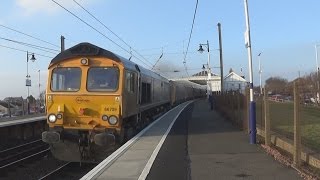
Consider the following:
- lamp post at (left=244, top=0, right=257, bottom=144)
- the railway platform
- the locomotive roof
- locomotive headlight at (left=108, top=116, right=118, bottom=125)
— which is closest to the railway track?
locomotive headlight at (left=108, top=116, right=118, bottom=125)

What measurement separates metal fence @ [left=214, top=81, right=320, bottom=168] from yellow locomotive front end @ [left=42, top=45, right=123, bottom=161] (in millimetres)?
4576

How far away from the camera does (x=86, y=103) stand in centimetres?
1521

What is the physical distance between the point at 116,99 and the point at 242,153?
4.33m

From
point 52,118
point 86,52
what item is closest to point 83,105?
point 52,118

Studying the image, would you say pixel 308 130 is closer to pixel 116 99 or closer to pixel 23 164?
pixel 116 99

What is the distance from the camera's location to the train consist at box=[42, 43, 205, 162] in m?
14.9

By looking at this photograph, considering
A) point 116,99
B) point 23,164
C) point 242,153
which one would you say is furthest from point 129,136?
point 242,153

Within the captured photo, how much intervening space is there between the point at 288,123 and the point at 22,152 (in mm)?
11070

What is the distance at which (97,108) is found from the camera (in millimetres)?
15109

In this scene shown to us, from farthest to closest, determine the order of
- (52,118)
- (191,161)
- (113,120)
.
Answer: (52,118)
(113,120)
(191,161)

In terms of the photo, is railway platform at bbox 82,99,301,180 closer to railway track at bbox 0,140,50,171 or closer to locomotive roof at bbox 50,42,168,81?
locomotive roof at bbox 50,42,168,81

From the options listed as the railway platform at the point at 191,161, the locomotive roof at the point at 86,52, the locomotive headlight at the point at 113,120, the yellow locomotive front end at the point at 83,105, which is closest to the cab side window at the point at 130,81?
the locomotive roof at the point at 86,52

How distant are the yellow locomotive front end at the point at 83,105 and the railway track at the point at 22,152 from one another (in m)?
2.43

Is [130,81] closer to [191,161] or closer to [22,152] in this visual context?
[191,161]
